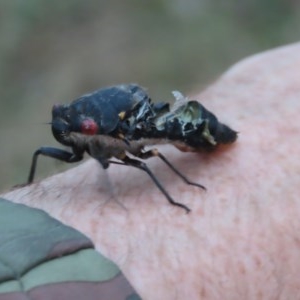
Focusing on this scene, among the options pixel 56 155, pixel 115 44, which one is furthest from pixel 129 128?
pixel 115 44

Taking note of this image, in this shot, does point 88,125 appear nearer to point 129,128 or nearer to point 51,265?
point 129,128

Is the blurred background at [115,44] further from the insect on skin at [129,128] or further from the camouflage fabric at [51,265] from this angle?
the camouflage fabric at [51,265]

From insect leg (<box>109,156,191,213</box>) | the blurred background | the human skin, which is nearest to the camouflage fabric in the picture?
the human skin

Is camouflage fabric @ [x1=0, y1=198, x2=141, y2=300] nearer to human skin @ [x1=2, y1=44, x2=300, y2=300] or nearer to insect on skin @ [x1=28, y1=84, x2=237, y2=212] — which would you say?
Answer: human skin @ [x1=2, y1=44, x2=300, y2=300]

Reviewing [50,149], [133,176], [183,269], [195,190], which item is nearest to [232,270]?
[183,269]

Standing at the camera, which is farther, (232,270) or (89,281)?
(232,270)

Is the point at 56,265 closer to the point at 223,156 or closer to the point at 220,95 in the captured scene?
the point at 223,156
